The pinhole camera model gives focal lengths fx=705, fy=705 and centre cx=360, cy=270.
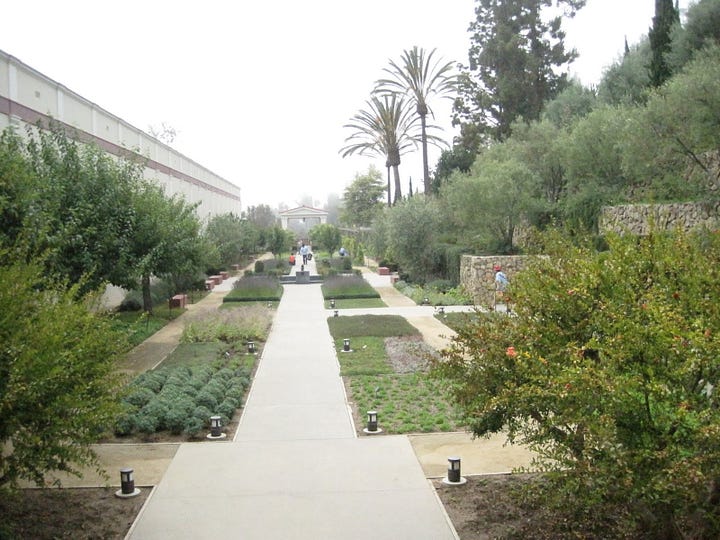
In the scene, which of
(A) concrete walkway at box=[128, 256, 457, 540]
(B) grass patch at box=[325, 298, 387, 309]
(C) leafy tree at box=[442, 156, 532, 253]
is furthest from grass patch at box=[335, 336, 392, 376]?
(C) leafy tree at box=[442, 156, 532, 253]

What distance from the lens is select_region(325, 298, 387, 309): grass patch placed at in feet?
80.8

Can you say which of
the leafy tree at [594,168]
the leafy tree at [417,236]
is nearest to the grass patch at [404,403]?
the leafy tree at [594,168]

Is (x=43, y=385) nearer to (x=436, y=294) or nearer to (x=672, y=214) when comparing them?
(x=672, y=214)

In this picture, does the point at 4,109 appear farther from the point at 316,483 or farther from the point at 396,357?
the point at 316,483

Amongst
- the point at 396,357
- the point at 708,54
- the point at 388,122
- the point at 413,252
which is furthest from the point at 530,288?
the point at 388,122

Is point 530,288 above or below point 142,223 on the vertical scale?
below

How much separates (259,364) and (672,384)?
34.5 ft

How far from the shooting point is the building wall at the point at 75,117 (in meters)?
16.8

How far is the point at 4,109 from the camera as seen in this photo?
54.2 ft

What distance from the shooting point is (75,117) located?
2130 centimetres

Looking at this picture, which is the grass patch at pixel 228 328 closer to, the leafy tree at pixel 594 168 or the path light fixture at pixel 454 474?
the path light fixture at pixel 454 474

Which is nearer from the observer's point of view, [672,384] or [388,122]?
[672,384]

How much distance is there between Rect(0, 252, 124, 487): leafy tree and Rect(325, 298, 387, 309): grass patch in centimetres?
1801

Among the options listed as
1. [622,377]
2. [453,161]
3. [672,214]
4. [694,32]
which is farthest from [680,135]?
[453,161]
